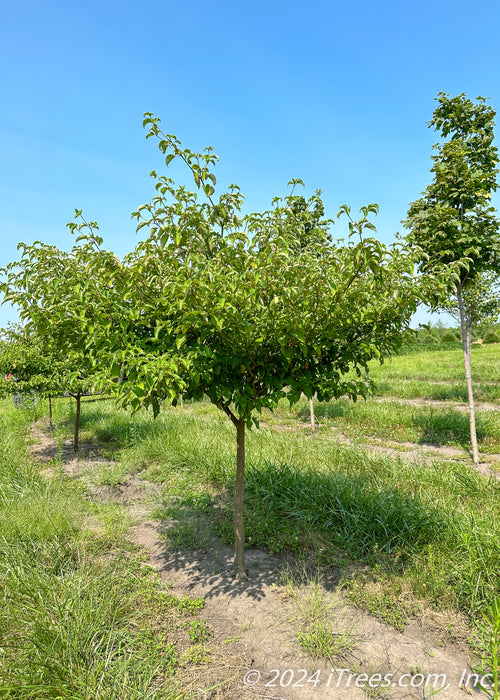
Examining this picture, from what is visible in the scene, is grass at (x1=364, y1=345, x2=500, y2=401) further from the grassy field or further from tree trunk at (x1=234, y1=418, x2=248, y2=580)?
tree trunk at (x1=234, y1=418, x2=248, y2=580)

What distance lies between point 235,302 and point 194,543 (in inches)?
132

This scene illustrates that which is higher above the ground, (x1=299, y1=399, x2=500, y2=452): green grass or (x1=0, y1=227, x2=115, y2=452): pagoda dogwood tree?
(x1=0, y1=227, x2=115, y2=452): pagoda dogwood tree

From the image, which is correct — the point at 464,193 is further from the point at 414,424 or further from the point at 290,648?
the point at 290,648

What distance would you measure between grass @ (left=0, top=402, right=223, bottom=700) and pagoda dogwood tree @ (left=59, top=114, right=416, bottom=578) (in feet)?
5.77

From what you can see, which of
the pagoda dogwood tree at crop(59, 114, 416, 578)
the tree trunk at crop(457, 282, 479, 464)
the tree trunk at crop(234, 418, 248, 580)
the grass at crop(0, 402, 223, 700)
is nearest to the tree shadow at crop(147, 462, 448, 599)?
the tree trunk at crop(234, 418, 248, 580)

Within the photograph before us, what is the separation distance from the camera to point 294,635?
3260 mm

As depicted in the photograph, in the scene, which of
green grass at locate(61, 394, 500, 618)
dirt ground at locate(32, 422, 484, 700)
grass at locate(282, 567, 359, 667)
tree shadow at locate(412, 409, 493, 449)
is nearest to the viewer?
dirt ground at locate(32, 422, 484, 700)

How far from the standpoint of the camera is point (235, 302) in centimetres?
289

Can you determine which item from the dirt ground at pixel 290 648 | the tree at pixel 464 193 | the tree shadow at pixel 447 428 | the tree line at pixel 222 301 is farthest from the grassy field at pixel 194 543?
the tree at pixel 464 193

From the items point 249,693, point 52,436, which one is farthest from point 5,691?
point 52,436

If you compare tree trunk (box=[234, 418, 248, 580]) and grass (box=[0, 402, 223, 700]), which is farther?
tree trunk (box=[234, 418, 248, 580])

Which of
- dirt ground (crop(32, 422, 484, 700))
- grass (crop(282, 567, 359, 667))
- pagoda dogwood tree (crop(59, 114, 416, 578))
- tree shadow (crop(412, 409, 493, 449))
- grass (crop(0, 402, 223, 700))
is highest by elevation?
pagoda dogwood tree (crop(59, 114, 416, 578))

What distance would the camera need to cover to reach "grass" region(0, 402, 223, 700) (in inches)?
102

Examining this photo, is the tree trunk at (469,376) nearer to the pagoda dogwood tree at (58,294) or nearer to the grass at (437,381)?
the grass at (437,381)
